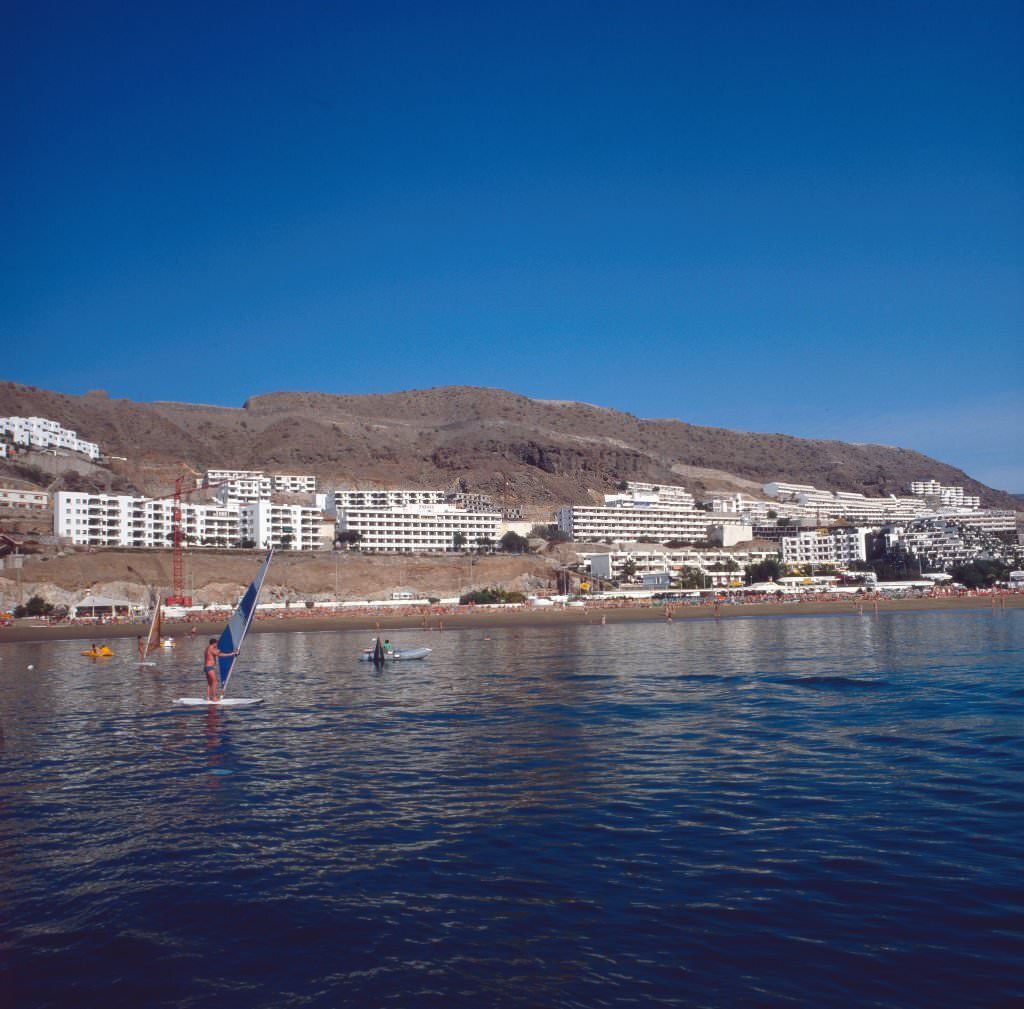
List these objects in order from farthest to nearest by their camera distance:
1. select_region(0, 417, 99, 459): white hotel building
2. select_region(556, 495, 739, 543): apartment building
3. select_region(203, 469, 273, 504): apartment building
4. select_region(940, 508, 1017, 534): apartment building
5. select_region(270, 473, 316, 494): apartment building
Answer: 1. select_region(270, 473, 316, 494): apartment building
2. select_region(940, 508, 1017, 534): apartment building
3. select_region(203, 469, 273, 504): apartment building
4. select_region(556, 495, 739, 543): apartment building
5. select_region(0, 417, 99, 459): white hotel building

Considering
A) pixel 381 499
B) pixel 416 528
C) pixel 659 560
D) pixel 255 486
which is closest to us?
pixel 659 560

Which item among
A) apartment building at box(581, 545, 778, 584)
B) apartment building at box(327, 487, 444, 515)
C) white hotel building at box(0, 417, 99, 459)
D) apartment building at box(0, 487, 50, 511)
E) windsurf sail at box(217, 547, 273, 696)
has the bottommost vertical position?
windsurf sail at box(217, 547, 273, 696)

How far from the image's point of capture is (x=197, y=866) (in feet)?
37.7

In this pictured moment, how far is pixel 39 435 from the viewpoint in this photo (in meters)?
150

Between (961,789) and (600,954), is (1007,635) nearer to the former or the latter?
(961,789)

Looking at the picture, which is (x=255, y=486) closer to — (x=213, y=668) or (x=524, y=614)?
(x=524, y=614)

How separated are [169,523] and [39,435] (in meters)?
49.2

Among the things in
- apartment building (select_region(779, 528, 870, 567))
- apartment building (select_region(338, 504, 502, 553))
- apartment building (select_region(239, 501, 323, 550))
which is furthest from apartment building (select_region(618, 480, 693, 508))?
apartment building (select_region(239, 501, 323, 550))

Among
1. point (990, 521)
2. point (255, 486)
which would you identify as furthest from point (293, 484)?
point (990, 521)

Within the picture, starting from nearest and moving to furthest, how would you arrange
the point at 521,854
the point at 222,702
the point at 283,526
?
the point at 521,854
the point at 222,702
the point at 283,526

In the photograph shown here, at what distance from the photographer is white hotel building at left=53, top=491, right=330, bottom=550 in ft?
345

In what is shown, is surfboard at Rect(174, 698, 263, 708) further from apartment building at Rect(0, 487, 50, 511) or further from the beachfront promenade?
apartment building at Rect(0, 487, 50, 511)

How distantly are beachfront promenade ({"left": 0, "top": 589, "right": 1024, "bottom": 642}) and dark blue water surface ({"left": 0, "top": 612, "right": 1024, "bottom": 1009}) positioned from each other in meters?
48.6

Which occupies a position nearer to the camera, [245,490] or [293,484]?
[245,490]
